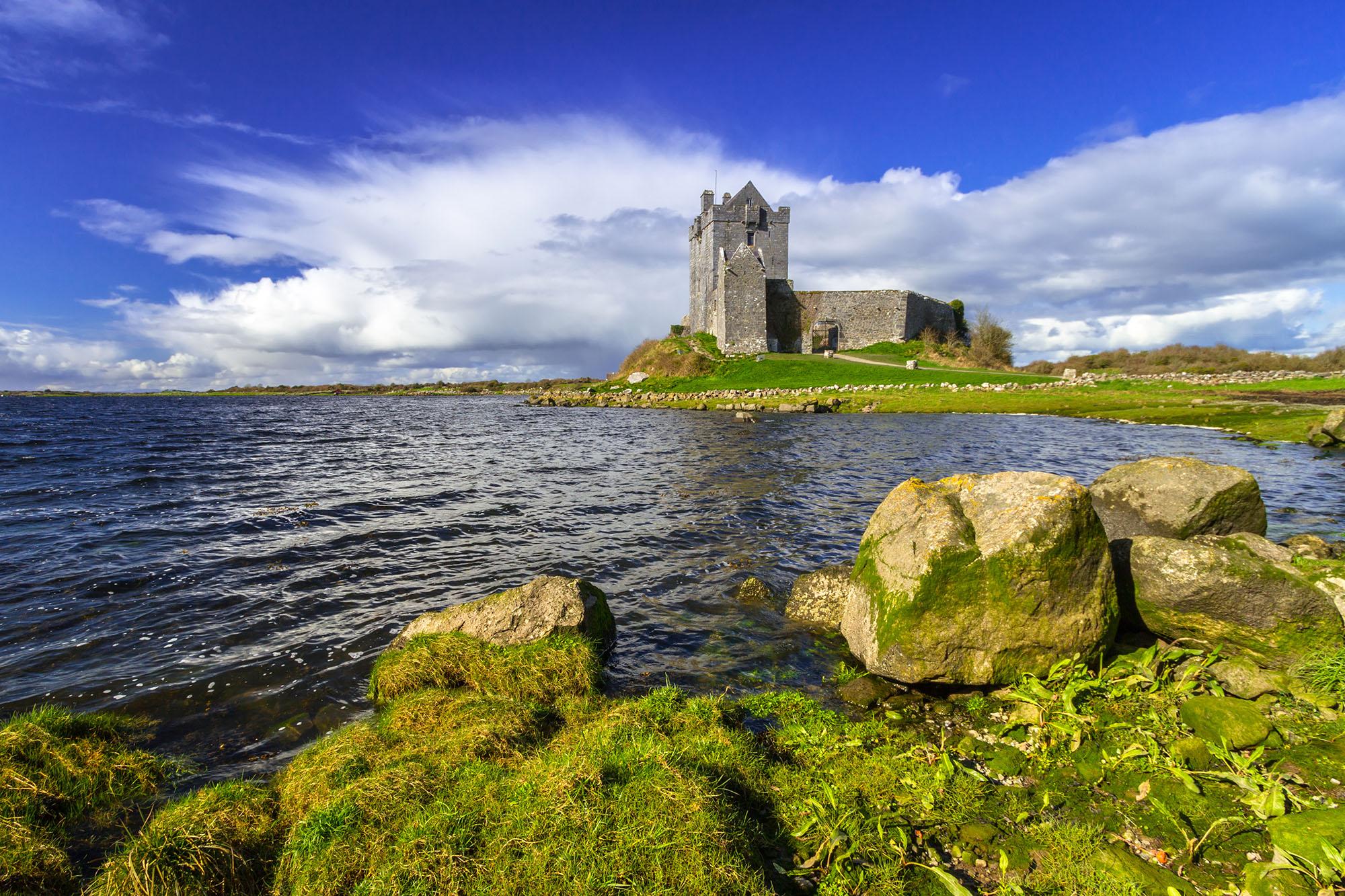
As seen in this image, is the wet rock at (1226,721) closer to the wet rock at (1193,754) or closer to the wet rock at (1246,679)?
the wet rock at (1193,754)

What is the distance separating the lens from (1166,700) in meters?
5.86

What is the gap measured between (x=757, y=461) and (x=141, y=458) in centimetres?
2847

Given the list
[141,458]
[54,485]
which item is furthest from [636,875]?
[141,458]

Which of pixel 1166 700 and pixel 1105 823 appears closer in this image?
pixel 1105 823

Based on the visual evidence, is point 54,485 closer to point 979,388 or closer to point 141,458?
point 141,458

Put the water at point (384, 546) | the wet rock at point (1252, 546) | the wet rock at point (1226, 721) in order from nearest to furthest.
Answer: the wet rock at point (1226, 721) < the wet rock at point (1252, 546) < the water at point (384, 546)

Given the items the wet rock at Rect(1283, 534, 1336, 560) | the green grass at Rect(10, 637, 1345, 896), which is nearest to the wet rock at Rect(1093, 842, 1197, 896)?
the green grass at Rect(10, 637, 1345, 896)

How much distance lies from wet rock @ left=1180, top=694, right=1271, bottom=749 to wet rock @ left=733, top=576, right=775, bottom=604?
5.47 metres

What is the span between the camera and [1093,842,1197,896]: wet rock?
12.4 ft

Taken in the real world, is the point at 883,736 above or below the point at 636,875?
below

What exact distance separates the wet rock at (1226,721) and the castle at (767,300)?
216 ft

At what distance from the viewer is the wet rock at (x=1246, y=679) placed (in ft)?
19.1

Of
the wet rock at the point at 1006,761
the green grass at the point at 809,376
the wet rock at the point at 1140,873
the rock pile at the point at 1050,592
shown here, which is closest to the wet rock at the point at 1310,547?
the rock pile at the point at 1050,592

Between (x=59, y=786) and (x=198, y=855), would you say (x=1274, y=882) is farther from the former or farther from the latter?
(x=59, y=786)
